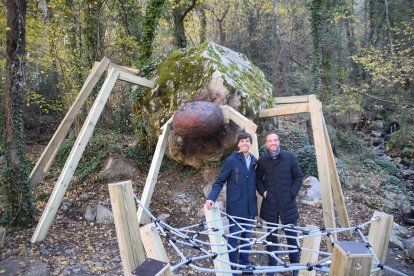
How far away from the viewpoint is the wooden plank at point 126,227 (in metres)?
1.80

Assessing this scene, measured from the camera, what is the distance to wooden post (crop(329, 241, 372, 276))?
1397 millimetres

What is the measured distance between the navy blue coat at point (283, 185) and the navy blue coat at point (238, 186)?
0.72 feet

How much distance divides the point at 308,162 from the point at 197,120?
13.7 feet

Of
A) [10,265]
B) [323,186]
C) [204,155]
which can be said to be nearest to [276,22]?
[204,155]

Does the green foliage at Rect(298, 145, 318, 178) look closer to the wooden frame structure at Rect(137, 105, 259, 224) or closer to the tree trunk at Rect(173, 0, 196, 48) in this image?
the wooden frame structure at Rect(137, 105, 259, 224)

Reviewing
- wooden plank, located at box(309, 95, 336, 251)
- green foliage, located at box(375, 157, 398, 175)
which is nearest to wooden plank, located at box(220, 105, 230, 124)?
wooden plank, located at box(309, 95, 336, 251)

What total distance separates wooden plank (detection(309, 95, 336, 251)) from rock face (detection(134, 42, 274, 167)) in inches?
50.7

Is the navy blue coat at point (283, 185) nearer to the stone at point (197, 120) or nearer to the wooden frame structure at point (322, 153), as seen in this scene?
the wooden frame structure at point (322, 153)

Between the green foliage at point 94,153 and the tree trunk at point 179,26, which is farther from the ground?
the tree trunk at point 179,26

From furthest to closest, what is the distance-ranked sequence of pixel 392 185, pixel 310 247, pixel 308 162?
pixel 392 185 < pixel 308 162 < pixel 310 247

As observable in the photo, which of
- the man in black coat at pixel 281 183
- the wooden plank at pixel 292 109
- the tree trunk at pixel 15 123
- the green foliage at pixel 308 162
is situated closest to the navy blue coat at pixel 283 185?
the man in black coat at pixel 281 183

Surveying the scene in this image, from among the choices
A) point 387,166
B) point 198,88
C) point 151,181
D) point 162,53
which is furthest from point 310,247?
point 162,53

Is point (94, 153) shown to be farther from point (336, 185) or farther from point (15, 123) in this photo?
point (336, 185)

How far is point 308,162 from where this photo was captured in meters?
7.90
